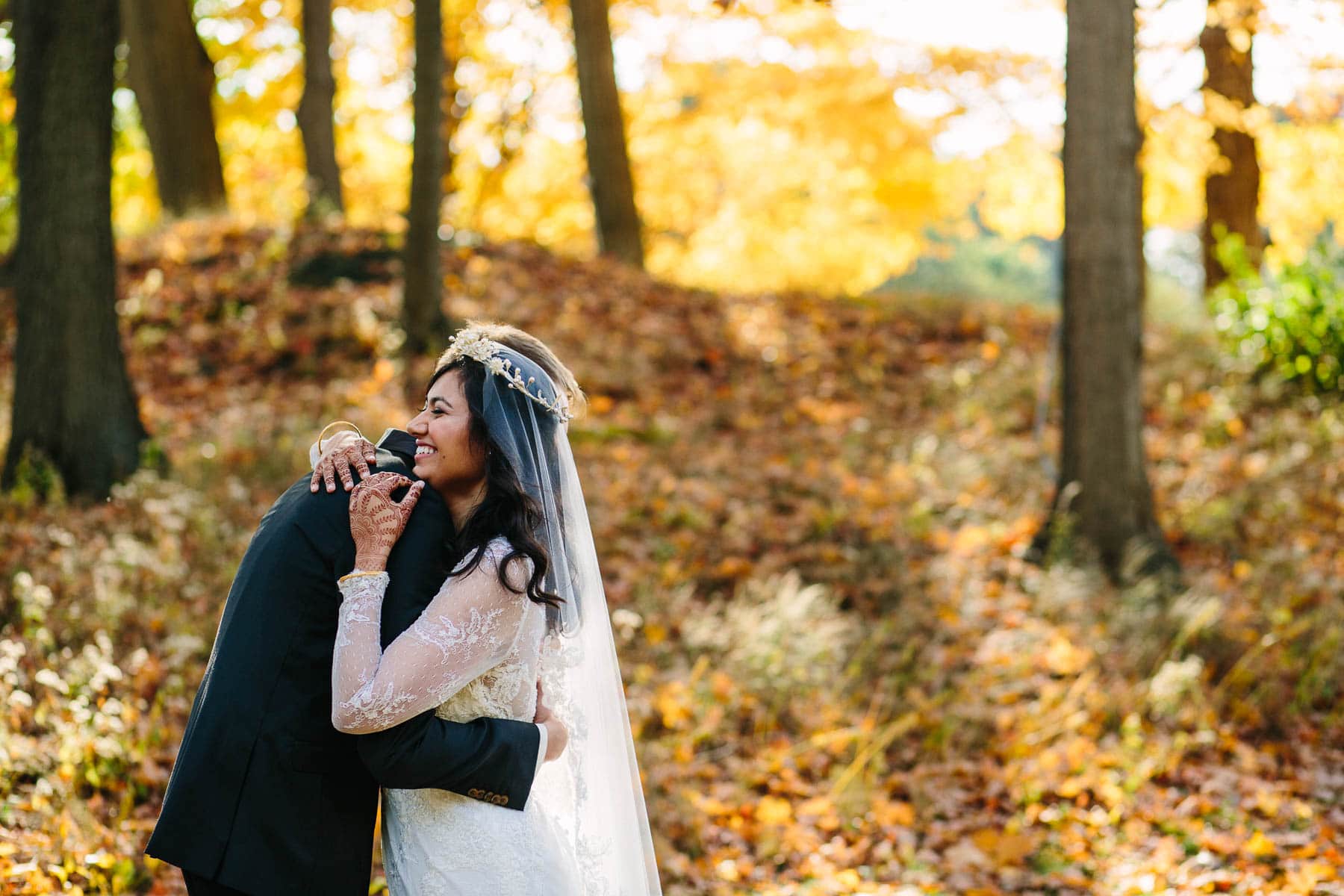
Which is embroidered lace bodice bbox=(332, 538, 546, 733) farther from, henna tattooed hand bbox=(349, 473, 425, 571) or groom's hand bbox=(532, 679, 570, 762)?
groom's hand bbox=(532, 679, 570, 762)

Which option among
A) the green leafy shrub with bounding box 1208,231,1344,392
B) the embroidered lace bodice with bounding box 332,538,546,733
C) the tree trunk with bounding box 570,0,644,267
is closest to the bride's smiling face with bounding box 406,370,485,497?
the embroidered lace bodice with bounding box 332,538,546,733

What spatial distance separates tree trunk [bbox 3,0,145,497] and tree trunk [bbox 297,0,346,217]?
6.34 metres

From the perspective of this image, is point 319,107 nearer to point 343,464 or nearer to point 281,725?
point 343,464

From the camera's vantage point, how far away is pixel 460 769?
9.37 feet

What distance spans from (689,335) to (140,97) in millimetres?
7134

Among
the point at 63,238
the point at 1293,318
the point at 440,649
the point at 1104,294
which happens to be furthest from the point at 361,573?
the point at 1293,318

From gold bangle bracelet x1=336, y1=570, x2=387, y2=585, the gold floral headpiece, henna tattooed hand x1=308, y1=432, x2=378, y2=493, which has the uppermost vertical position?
the gold floral headpiece

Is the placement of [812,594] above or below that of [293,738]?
below

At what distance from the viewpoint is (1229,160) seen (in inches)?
484

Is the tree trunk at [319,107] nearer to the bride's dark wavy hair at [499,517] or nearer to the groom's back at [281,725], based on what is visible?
the bride's dark wavy hair at [499,517]

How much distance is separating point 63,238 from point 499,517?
544cm

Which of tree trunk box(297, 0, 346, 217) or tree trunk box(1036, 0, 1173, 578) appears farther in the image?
tree trunk box(297, 0, 346, 217)

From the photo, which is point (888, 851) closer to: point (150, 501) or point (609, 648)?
point (609, 648)

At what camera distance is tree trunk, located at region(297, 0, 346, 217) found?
13453mm
